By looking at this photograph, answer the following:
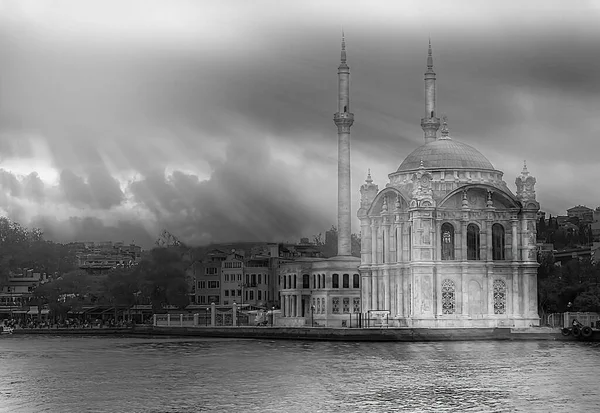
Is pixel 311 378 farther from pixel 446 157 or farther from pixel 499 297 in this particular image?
pixel 446 157

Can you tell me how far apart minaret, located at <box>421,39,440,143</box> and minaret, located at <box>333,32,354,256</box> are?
697 cm

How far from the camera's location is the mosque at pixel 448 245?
91.9m

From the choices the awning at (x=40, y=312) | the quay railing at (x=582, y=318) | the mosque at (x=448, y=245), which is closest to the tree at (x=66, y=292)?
the awning at (x=40, y=312)

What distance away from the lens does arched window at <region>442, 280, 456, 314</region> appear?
303ft

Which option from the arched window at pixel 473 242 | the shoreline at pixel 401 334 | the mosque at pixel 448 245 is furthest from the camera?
the arched window at pixel 473 242

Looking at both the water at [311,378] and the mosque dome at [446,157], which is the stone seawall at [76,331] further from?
the mosque dome at [446,157]

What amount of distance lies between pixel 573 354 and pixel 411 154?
28687 millimetres

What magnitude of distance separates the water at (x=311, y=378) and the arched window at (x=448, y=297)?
6.02 m

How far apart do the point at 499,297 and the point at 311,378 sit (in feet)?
118

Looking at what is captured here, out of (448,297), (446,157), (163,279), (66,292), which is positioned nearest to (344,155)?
(446,157)

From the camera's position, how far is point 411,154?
3920 inches

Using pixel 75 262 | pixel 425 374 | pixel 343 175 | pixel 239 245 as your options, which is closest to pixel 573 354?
pixel 425 374

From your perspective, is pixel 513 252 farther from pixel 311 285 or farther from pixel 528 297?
pixel 311 285

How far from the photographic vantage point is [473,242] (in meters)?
94.1
